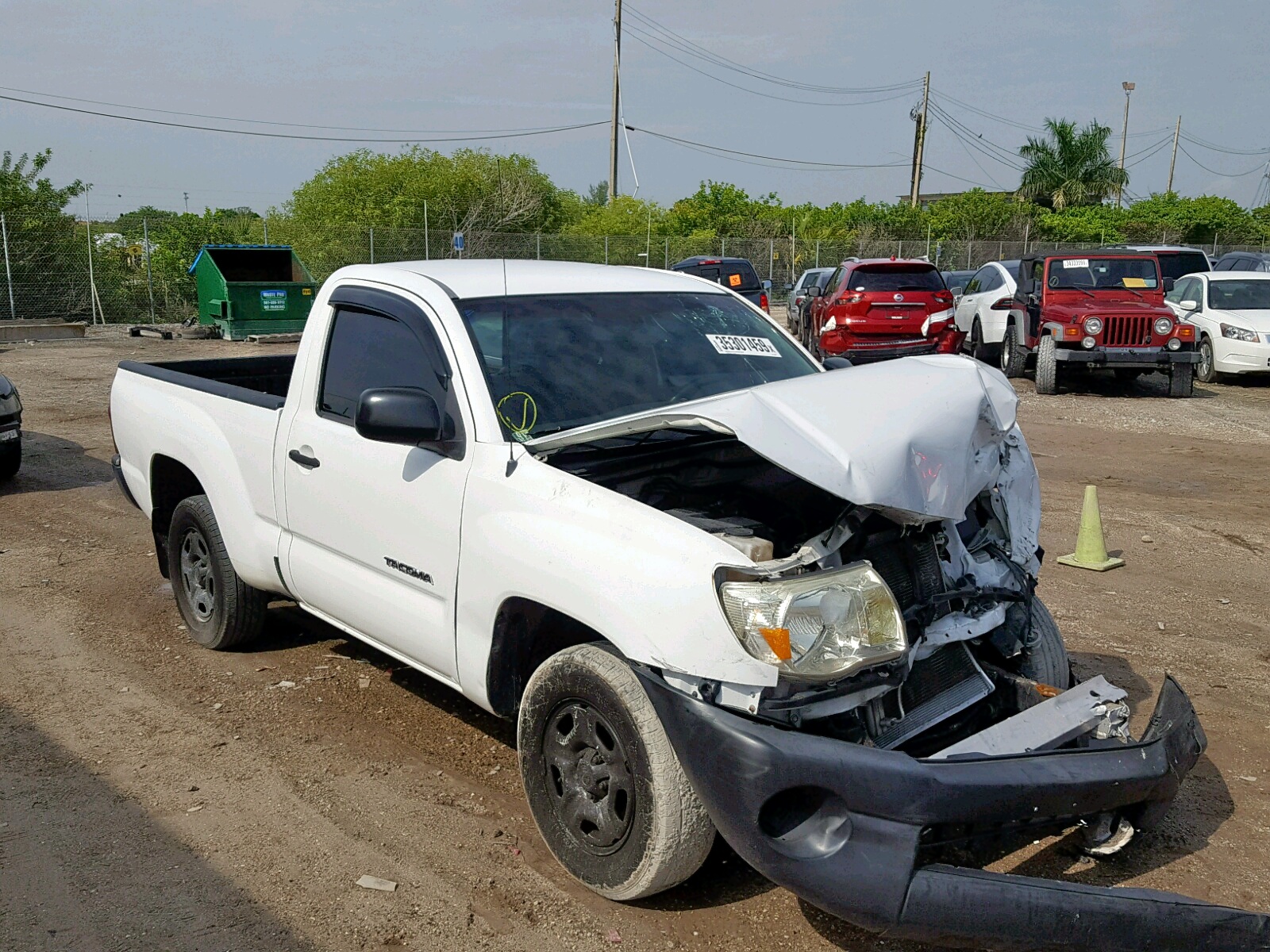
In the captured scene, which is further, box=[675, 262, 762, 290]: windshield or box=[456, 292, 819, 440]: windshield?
box=[675, 262, 762, 290]: windshield

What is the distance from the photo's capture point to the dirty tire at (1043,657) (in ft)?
13.3

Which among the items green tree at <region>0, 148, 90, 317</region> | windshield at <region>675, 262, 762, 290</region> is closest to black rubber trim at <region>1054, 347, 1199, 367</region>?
windshield at <region>675, 262, 762, 290</region>

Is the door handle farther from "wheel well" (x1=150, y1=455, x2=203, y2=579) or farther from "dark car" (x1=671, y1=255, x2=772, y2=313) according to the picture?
"dark car" (x1=671, y1=255, x2=772, y2=313)

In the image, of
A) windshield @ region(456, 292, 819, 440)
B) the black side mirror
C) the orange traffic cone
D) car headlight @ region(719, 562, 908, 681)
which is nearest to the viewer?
car headlight @ region(719, 562, 908, 681)

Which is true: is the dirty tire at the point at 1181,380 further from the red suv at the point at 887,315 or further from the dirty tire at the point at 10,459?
the dirty tire at the point at 10,459

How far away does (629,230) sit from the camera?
42625 mm

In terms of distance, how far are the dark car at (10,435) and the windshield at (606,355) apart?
7045 mm

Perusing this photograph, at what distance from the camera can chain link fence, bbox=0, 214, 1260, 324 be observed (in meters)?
25.6

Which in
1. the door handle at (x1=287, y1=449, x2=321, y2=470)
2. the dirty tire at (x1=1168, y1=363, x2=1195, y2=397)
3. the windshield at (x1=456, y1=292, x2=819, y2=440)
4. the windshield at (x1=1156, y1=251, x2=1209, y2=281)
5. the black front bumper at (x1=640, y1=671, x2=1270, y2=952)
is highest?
the windshield at (x1=1156, y1=251, x2=1209, y2=281)

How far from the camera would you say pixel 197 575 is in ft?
18.7

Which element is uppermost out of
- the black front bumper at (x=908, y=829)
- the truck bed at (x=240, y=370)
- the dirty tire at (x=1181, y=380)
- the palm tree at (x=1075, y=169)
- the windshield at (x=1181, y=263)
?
the palm tree at (x=1075, y=169)

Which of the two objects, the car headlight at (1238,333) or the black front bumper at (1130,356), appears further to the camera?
the car headlight at (1238,333)

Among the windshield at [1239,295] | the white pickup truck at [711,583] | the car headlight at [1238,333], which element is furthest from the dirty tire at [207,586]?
the windshield at [1239,295]

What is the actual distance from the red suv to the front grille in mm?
2236
